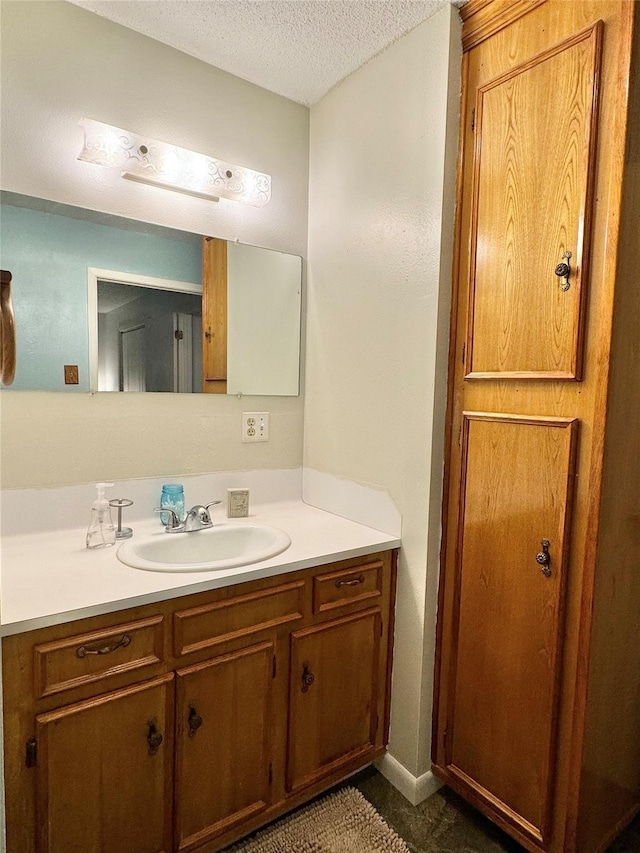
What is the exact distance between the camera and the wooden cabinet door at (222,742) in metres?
1.22

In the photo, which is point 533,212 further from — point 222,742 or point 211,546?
point 222,742

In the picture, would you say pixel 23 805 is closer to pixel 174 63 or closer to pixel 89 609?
pixel 89 609

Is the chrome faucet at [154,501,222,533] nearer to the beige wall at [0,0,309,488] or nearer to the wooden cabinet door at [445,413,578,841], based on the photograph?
the beige wall at [0,0,309,488]

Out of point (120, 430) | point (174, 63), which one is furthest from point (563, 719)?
point (174, 63)

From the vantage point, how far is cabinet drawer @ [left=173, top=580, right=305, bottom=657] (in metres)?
1.21

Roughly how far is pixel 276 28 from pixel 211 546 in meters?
1.65

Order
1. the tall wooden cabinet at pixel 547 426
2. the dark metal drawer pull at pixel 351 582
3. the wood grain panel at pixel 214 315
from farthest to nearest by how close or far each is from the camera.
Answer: the wood grain panel at pixel 214 315 → the dark metal drawer pull at pixel 351 582 → the tall wooden cabinet at pixel 547 426

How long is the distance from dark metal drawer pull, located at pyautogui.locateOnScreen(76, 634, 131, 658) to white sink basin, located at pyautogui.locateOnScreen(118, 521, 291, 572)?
0.21m

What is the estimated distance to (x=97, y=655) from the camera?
3.57ft

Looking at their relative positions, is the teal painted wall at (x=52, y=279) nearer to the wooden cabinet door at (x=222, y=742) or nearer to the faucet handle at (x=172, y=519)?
the faucet handle at (x=172, y=519)

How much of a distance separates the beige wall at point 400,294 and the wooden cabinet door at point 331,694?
11 centimetres

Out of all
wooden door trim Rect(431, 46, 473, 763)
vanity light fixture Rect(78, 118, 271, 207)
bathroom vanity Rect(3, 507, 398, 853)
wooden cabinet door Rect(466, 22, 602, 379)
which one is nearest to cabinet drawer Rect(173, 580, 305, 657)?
bathroom vanity Rect(3, 507, 398, 853)

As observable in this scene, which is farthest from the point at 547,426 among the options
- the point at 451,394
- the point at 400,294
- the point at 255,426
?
the point at 255,426

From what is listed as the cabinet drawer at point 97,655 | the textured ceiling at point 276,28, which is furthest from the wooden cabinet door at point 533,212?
the cabinet drawer at point 97,655
